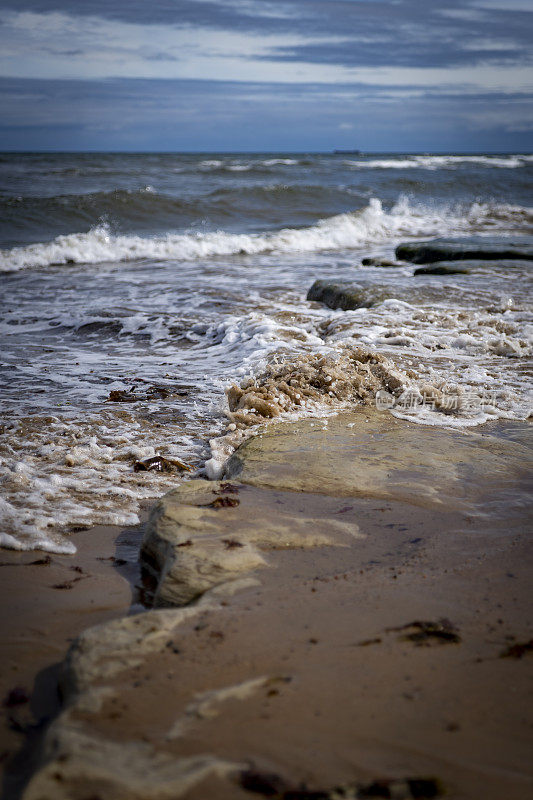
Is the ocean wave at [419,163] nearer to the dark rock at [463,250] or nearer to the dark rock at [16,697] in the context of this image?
the dark rock at [463,250]

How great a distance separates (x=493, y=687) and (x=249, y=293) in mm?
7155

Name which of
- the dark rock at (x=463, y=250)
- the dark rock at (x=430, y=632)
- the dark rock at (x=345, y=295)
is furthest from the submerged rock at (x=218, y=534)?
the dark rock at (x=463, y=250)

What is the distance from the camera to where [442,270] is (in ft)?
29.8

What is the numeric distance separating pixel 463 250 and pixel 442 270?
1438 millimetres

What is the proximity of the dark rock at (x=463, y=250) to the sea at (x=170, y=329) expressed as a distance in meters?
0.58

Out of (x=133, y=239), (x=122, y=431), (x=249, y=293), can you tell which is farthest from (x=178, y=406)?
(x=133, y=239)

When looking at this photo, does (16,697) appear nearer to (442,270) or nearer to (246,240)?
(442,270)

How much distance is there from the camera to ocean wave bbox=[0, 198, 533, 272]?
39.5 ft

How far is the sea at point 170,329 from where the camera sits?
3454 millimetres

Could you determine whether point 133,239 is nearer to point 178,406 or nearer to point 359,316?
point 359,316

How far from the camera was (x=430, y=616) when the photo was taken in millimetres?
1943

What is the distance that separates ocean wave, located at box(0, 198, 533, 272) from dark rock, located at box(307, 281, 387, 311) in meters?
5.18

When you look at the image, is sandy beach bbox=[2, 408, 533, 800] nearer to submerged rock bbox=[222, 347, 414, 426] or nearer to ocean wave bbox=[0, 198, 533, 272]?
submerged rock bbox=[222, 347, 414, 426]

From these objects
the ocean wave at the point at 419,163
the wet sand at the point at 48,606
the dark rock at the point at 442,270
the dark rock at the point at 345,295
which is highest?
the ocean wave at the point at 419,163
